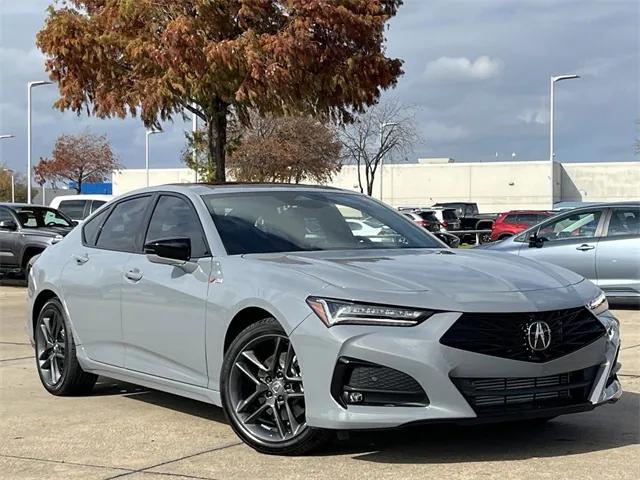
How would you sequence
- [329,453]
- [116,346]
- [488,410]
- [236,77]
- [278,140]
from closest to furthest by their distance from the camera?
1. [488,410]
2. [329,453]
3. [116,346]
4. [236,77]
5. [278,140]

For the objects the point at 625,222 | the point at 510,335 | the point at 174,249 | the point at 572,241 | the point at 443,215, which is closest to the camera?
the point at 510,335

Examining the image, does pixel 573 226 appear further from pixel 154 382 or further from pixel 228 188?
pixel 154 382

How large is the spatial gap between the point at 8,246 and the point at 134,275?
1296cm

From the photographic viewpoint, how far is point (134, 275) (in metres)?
6.40

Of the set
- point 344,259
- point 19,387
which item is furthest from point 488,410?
point 19,387

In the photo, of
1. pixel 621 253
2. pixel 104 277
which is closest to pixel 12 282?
pixel 621 253

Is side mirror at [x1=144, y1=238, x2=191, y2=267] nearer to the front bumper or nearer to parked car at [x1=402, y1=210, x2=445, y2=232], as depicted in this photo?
the front bumper

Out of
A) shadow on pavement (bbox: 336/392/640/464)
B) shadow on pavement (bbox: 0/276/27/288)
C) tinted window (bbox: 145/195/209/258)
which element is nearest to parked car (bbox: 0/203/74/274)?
shadow on pavement (bbox: 0/276/27/288)

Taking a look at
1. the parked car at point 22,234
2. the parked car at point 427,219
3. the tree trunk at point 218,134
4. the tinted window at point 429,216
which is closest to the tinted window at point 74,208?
the parked car at point 22,234

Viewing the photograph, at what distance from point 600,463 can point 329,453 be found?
1.42m

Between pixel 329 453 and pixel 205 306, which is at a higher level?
pixel 205 306

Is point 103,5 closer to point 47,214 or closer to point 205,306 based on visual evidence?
point 47,214

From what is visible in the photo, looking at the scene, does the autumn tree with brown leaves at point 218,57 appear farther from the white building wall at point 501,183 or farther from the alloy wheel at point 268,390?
the white building wall at point 501,183

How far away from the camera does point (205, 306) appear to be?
5.68m
